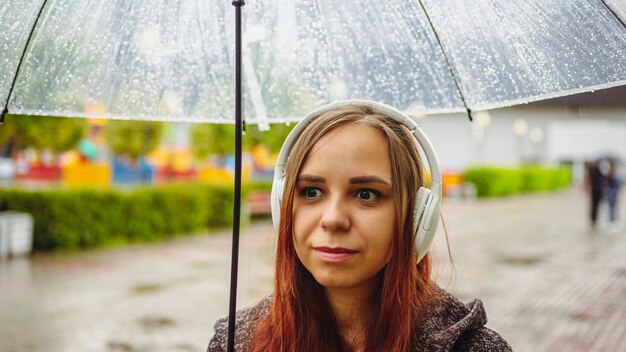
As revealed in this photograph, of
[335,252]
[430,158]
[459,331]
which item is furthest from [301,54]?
[459,331]

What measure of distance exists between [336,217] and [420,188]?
23 centimetres

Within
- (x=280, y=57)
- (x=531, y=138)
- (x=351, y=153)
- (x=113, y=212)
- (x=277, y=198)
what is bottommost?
(x=113, y=212)

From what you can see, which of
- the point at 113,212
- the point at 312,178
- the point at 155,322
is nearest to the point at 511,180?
the point at 113,212

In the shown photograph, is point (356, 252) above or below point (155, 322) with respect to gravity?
above

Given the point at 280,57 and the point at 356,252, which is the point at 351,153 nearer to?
the point at 356,252

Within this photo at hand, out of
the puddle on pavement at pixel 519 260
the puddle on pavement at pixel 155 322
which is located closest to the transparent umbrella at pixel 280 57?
the puddle on pavement at pixel 155 322

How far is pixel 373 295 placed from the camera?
131 cm

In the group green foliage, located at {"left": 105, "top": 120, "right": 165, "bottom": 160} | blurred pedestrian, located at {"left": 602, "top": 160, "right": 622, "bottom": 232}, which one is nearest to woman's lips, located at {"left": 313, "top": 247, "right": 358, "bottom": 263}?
green foliage, located at {"left": 105, "top": 120, "right": 165, "bottom": 160}

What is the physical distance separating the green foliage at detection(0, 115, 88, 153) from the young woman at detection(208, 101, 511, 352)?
10.1m

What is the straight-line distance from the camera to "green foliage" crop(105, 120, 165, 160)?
52.6ft

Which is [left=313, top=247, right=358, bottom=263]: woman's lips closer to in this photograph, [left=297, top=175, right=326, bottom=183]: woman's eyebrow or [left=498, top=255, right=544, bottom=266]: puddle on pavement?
[left=297, top=175, right=326, bottom=183]: woman's eyebrow

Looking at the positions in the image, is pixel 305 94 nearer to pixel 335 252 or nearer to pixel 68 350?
pixel 335 252

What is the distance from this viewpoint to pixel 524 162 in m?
41.4

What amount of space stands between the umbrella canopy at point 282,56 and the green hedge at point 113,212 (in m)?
9.35
